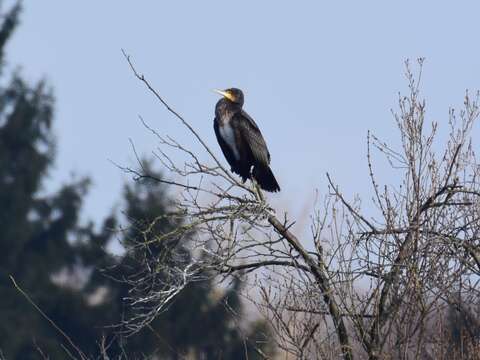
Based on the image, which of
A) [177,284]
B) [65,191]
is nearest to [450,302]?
[177,284]

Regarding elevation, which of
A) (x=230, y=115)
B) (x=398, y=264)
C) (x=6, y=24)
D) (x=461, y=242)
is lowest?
(x=398, y=264)

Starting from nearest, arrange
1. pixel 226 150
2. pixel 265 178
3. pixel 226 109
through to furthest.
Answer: pixel 265 178 < pixel 226 150 < pixel 226 109

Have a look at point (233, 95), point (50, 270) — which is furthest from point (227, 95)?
point (50, 270)

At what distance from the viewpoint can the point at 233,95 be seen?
12.0m

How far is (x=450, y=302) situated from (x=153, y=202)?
48.5 feet

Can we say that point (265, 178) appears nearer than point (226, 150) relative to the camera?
Yes

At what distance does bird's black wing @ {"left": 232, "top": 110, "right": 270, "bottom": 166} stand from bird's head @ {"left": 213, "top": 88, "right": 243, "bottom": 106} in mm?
338

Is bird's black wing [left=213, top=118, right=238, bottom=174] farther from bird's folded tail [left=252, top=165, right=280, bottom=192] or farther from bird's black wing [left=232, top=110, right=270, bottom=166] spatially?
bird's folded tail [left=252, top=165, right=280, bottom=192]

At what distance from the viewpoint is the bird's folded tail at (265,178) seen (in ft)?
35.8

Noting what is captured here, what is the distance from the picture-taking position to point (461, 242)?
8.16 m

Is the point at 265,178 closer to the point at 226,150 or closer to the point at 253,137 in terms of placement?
the point at 253,137

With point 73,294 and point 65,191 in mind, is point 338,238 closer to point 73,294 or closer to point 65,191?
point 73,294

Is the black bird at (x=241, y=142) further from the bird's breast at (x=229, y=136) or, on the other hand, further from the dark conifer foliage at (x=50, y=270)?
the dark conifer foliage at (x=50, y=270)

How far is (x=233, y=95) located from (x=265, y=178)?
1277 millimetres
